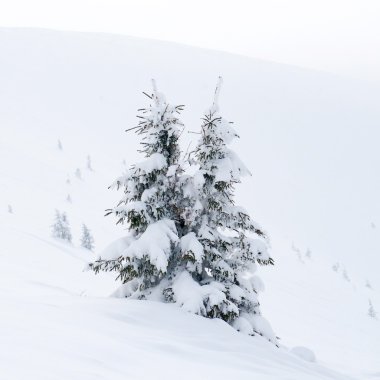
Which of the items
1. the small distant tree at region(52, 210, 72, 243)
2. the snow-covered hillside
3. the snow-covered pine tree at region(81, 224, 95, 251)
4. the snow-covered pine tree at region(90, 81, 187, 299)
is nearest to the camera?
the snow-covered hillside

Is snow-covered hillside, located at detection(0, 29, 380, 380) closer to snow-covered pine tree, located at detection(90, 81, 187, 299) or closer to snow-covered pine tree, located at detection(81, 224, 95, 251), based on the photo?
snow-covered pine tree, located at detection(90, 81, 187, 299)

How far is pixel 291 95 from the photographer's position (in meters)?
113

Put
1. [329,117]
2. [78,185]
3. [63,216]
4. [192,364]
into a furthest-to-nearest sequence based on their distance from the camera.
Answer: [329,117], [78,185], [63,216], [192,364]

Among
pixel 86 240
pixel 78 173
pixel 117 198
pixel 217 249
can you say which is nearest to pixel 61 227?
pixel 86 240

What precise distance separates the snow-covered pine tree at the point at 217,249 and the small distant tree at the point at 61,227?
16.7 metres

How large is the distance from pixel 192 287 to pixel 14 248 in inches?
481

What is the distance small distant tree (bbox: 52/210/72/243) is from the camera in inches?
981

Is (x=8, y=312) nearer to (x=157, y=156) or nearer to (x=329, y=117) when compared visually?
(x=157, y=156)

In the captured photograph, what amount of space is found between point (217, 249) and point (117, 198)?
3712 cm

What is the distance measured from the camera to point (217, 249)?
9234 millimetres

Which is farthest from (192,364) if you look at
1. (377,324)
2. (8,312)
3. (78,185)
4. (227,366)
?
(78,185)

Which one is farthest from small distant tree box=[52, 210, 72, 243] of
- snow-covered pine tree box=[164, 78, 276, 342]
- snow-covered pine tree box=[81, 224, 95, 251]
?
snow-covered pine tree box=[164, 78, 276, 342]

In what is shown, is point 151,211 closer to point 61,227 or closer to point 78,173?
point 61,227

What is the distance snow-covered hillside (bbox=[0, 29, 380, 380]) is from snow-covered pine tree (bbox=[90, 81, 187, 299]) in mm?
695
